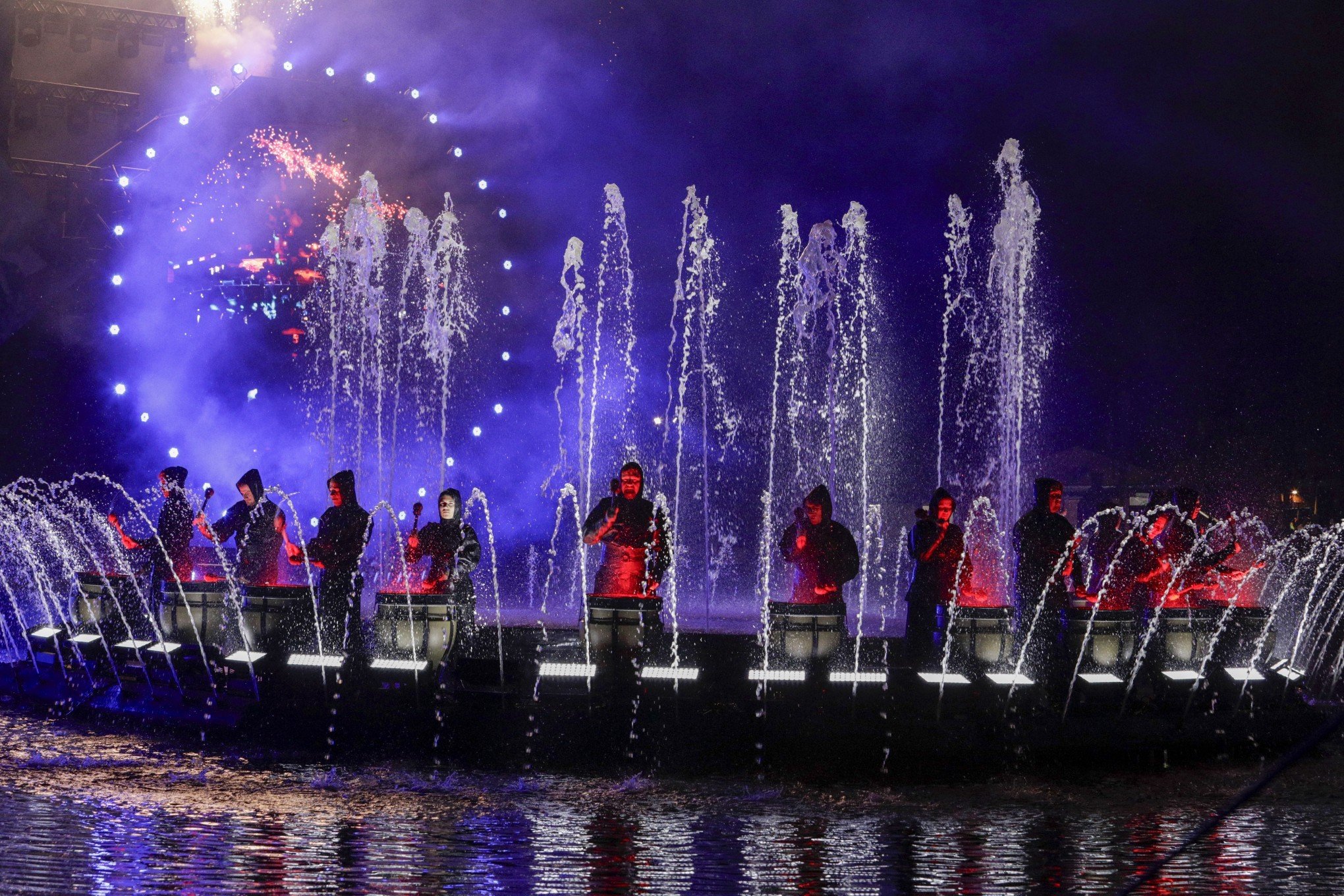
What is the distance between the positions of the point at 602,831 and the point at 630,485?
4384mm

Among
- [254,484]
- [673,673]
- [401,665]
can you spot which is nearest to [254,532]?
[254,484]

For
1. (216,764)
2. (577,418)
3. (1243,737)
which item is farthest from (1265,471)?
(216,764)

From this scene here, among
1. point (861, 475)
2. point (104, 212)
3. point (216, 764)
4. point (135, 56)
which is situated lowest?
point (216, 764)

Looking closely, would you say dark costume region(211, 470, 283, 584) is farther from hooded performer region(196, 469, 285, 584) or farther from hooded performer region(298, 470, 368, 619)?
hooded performer region(298, 470, 368, 619)

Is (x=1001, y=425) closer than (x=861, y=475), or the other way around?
(x=1001, y=425)

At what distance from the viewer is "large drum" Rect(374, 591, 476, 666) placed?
336 inches

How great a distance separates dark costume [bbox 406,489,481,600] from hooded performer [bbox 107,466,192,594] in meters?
2.94

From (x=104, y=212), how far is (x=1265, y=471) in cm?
2875

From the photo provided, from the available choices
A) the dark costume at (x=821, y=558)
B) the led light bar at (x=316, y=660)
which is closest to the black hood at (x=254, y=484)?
the led light bar at (x=316, y=660)

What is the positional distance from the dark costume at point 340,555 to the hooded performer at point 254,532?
788 millimetres

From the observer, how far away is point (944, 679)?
7.54 m

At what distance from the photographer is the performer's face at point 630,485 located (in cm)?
920

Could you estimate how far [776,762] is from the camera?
6.83 metres

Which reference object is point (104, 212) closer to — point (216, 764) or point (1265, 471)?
point (216, 764)
